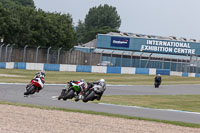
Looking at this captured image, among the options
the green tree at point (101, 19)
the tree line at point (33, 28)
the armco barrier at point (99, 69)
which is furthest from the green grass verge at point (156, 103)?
the green tree at point (101, 19)

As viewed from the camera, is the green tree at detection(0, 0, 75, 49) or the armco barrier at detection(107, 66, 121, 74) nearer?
the armco barrier at detection(107, 66, 121, 74)

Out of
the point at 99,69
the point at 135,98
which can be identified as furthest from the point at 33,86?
the point at 99,69

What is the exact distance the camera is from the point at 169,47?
86.4m

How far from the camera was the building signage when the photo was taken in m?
85.8

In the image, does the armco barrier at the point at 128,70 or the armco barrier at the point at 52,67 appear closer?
the armco barrier at the point at 52,67

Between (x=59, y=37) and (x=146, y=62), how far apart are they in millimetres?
20738

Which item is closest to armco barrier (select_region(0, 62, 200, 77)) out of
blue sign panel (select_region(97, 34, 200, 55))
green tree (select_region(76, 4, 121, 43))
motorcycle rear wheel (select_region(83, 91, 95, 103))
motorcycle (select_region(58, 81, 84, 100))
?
motorcycle (select_region(58, 81, 84, 100))

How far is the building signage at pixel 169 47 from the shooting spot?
85.8 meters

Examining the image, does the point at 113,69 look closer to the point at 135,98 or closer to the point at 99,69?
the point at 99,69

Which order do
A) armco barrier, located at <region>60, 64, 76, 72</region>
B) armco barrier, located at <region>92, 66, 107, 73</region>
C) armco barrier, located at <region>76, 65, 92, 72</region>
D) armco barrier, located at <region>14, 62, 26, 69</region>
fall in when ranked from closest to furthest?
armco barrier, located at <region>14, 62, 26, 69</region>, armco barrier, located at <region>60, 64, 76, 72</region>, armco barrier, located at <region>76, 65, 92, 72</region>, armco barrier, located at <region>92, 66, 107, 73</region>

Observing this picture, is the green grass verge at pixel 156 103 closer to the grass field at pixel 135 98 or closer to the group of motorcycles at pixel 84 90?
the grass field at pixel 135 98

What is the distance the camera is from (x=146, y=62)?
56031 mm

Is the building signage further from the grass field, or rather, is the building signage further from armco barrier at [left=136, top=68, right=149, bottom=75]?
the grass field

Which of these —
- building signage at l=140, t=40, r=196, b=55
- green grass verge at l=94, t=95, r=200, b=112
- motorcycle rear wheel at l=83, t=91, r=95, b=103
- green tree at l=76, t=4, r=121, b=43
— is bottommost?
green grass verge at l=94, t=95, r=200, b=112
